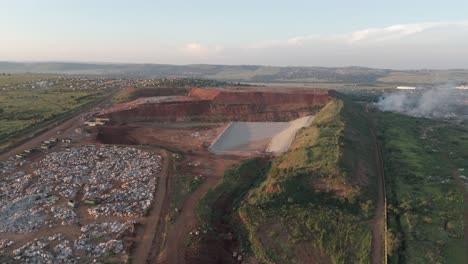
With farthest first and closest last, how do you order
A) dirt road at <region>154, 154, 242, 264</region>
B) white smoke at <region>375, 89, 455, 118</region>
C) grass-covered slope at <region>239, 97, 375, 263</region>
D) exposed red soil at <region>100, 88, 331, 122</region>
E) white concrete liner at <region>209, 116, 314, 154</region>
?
white smoke at <region>375, 89, 455, 118</region>
exposed red soil at <region>100, 88, 331, 122</region>
white concrete liner at <region>209, 116, 314, 154</region>
grass-covered slope at <region>239, 97, 375, 263</region>
dirt road at <region>154, 154, 242, 264</region>

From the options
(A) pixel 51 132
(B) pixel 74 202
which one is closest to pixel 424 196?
(B) pixel 74 202

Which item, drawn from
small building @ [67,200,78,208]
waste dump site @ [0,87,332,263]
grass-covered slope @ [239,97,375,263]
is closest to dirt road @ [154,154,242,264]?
waste dump site @ [0,87,332,263]

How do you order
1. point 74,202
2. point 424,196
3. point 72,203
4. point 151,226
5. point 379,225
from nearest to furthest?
point 379,225
point 151,226
point 72,203
point 74,202
point 424,196

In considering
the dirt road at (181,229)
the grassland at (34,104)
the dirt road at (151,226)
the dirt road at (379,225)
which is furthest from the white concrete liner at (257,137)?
the grassland at (34,104)

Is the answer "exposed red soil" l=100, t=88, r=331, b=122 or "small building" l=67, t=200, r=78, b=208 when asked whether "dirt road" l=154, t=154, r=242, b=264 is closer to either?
"small building" l=67, t=200, r=78, b=208

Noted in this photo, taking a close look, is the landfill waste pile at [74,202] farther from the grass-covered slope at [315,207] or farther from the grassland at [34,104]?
the grassland at [34,104]

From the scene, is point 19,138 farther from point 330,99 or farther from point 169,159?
point 330,99

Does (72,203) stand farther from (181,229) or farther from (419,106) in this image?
(419,106)
